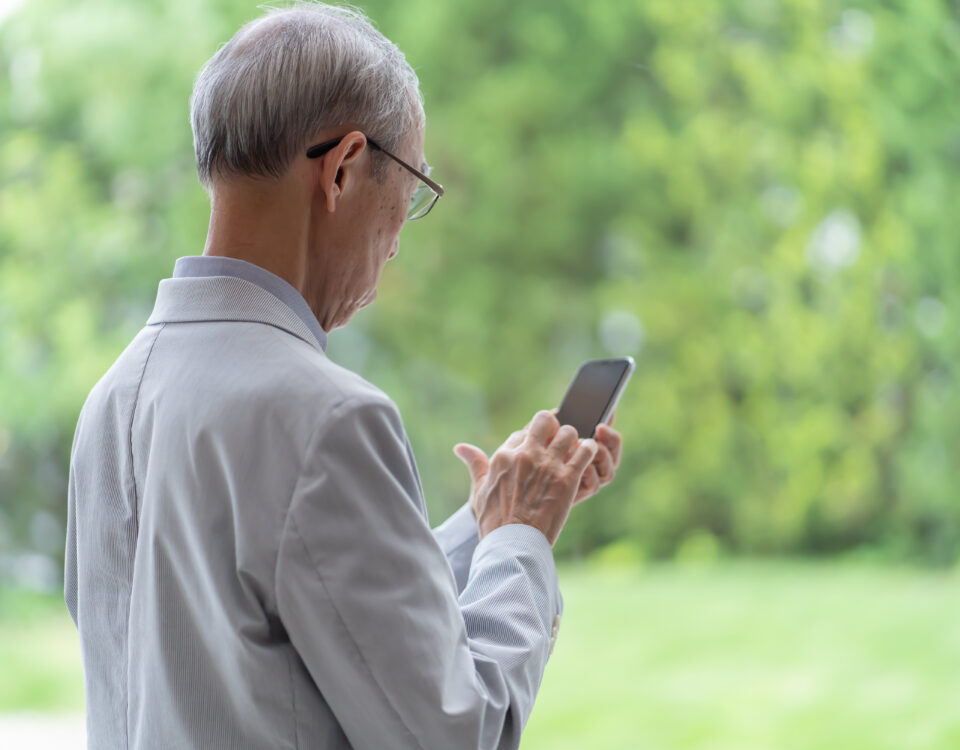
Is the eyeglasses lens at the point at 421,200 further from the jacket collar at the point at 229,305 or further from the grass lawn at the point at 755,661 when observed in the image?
the grass lawn at the point at 755,661

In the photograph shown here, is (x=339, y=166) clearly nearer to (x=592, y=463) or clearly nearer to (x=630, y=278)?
(x=592, y=463)

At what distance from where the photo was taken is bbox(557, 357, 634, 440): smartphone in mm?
999

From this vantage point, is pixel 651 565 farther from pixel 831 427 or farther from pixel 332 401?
pixel 332 401

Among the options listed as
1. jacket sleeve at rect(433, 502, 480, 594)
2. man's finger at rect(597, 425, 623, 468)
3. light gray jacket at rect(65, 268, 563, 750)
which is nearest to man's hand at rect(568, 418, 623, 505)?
man's finger at rect(597, 425, 623, 468)

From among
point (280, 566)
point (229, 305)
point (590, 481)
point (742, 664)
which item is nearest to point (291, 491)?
point (280, 566)

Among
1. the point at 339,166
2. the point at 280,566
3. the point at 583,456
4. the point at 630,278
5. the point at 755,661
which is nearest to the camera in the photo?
the point at 280,566

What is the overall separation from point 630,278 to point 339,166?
2405mm

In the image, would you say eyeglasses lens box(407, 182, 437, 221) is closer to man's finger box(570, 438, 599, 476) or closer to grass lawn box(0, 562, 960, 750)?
man's finger box(570, 438, 599, 476)

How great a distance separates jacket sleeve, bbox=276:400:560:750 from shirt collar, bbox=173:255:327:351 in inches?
5.0

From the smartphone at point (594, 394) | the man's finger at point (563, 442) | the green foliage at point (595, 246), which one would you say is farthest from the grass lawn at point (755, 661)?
the man's finger at point (563, 442)

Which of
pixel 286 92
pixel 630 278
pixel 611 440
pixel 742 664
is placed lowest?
pixel 742 664

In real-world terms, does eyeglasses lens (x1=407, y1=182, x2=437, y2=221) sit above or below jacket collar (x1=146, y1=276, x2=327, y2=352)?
above

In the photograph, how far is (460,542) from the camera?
0.91 m

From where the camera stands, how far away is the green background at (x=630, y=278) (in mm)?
2832
